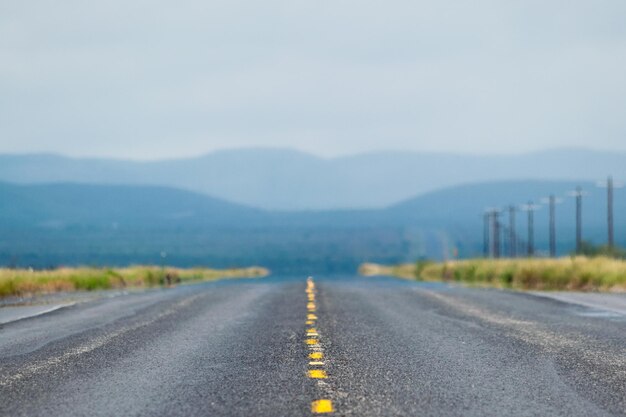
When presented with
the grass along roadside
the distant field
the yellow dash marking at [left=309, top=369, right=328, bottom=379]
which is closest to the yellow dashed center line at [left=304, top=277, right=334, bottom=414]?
the yellow dash marking at [left=309, top=369, right=328, bottom=379]

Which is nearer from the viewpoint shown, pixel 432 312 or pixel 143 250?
pixel 432 312

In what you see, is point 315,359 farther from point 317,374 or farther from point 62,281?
point 62,281

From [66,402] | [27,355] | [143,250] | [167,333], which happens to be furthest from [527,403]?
[143,250]

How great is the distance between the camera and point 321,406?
7.92m

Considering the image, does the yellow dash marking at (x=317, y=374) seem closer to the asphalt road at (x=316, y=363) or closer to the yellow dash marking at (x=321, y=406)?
the asphalt road at (x=316, y=363)

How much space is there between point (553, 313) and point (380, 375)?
8914 millimetres

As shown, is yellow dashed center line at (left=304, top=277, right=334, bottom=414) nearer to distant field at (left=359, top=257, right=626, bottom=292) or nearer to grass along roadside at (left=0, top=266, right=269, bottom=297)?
grass along roadside at (left=0, top=266, right=269, bottom=297)

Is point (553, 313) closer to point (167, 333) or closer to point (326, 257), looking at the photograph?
point (167, 333)

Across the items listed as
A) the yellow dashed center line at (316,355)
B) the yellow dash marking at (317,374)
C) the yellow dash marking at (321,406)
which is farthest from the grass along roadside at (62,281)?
the yellow dash marking at (321,406)

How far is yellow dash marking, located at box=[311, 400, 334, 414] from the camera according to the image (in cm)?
772

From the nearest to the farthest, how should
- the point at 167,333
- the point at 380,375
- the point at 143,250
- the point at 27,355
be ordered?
the point at 380,375 < the point at 27,355 < the point at 167,333 < the point at 143,250

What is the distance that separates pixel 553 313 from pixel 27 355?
9875 mm

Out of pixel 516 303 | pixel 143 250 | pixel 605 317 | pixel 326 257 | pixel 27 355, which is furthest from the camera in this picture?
pixel 326 257

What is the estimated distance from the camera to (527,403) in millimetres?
8219
